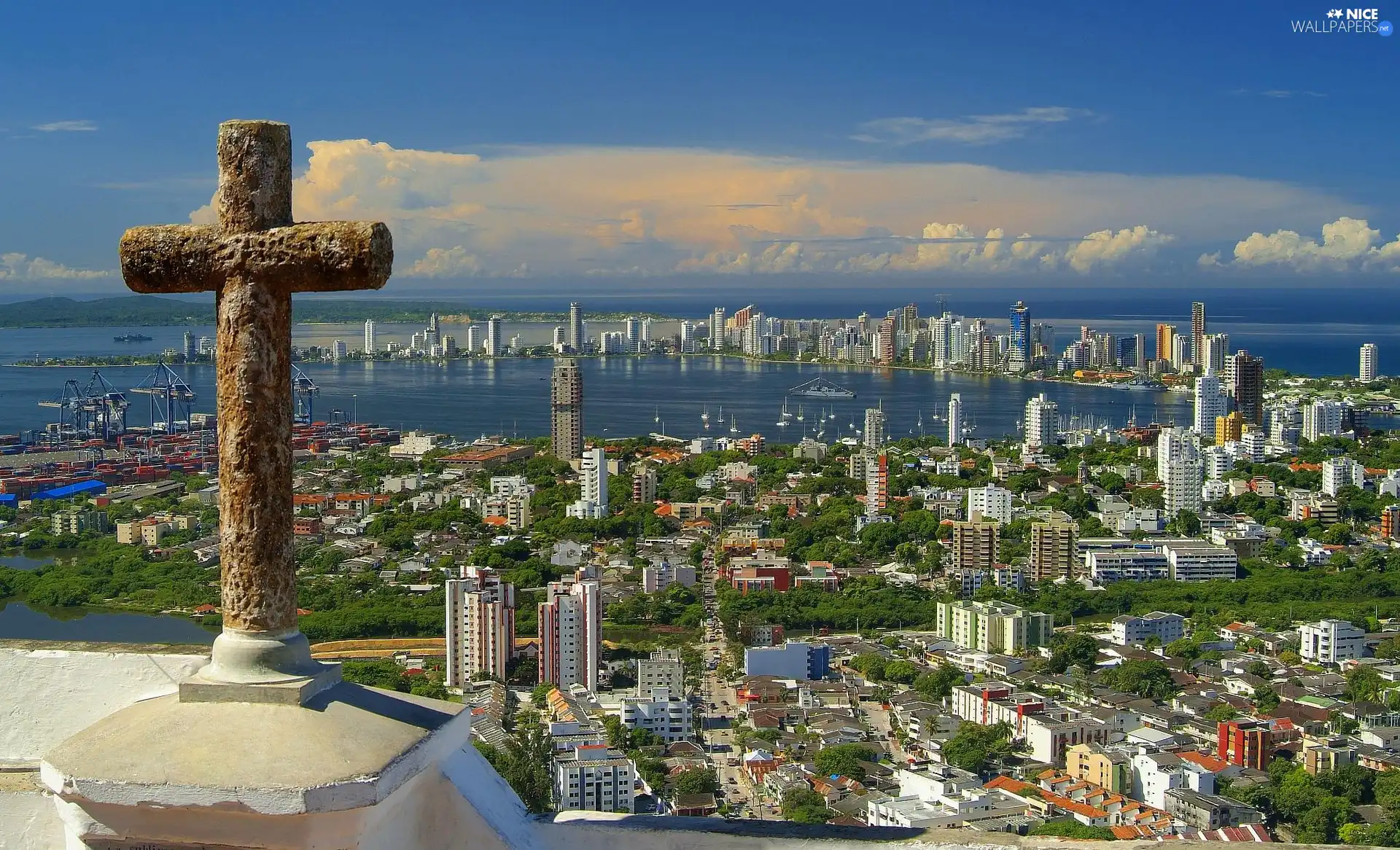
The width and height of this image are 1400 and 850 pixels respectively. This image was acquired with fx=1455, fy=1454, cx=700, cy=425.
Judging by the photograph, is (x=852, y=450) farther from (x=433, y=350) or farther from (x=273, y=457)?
(x=433, y=350)

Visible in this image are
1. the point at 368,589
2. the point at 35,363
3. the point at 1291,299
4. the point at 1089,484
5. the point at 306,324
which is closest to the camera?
the point at 368,589

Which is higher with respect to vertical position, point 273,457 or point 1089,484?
point 273,457

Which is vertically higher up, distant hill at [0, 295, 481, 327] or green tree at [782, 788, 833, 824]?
distant hill at [0, 295, 481, 327]

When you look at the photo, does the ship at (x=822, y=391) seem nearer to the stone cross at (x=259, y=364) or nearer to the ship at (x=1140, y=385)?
the ship at (x=1140, y=385)

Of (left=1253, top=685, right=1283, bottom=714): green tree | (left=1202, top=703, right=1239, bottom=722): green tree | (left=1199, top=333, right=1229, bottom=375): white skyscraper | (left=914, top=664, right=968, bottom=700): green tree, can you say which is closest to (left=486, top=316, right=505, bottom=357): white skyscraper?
(left=1199, top=333, right=1229, bottom=375): white skyscraper

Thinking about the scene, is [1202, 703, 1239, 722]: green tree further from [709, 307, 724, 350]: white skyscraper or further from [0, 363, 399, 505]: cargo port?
[709, 307, 724, 350]: white skyscraper

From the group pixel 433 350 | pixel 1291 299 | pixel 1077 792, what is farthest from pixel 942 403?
pixel 1291 299

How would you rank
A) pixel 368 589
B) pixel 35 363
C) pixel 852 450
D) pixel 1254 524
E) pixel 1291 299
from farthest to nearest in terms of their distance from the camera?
1. pixel 1291 299
2. pixel 35 363
3. pixel 852 450
4. pixel 1254 524
5. pixel 368 589
